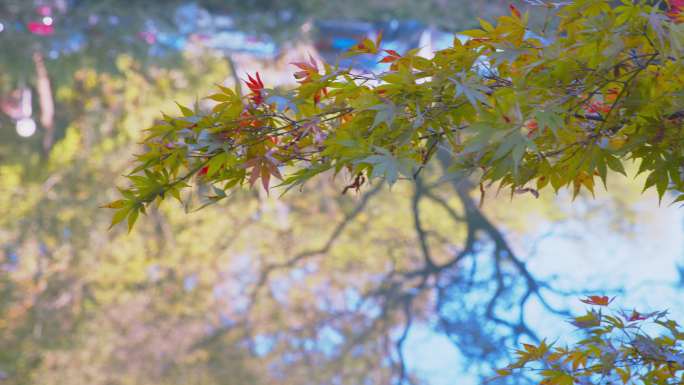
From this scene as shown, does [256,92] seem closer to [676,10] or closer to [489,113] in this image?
[489,113]

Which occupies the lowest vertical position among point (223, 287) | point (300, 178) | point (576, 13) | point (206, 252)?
point (300, 178)

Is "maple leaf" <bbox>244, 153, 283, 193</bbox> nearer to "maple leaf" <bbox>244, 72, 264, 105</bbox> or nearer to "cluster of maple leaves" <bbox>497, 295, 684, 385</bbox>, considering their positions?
"maple leaf" <bbox>244, 72, 264, 105</bbox>

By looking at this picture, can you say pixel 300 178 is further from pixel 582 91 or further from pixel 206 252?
pixel 206 252

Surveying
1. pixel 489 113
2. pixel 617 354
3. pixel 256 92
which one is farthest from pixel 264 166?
pixel 617 354

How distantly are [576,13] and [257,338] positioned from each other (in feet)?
6.11

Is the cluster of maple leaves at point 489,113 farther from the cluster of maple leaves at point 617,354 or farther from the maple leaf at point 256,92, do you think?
the cluster of maple leaves at point 617,354

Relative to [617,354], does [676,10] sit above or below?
above

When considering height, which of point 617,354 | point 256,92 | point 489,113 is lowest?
point 617,354

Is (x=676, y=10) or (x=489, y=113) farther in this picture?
(x=676, y=10)

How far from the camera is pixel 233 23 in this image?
5.31 m

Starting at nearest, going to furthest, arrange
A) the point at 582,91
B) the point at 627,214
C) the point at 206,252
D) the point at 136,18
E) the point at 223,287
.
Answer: the point at 582,91, the point at 223,287, the point at 206,252, the point at 627,214, the point at 136,18

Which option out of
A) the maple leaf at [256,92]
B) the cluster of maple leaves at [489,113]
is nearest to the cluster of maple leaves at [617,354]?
the cluster of maple leaves at [489,113]

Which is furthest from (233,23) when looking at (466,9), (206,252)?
(206,252)

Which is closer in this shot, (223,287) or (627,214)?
(223,287)
